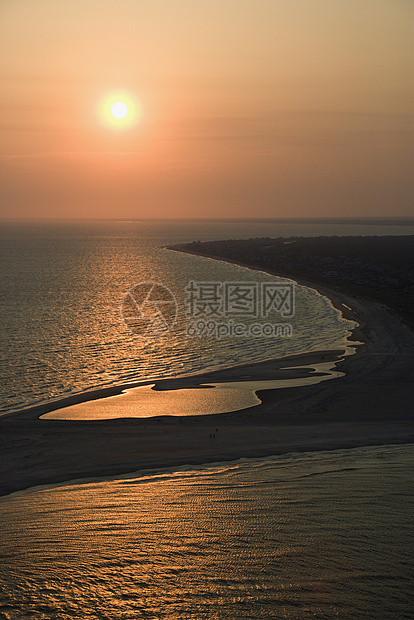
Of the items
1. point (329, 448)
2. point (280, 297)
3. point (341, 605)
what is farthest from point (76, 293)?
point (341, 605)

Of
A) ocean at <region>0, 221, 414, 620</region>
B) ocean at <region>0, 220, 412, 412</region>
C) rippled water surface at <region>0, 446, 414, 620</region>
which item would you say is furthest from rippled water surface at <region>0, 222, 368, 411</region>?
rippled water surface at <region>0, 446, 414, 620</region>

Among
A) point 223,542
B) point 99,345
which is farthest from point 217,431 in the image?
point 99,345

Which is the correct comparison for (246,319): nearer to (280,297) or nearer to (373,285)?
(280,297)

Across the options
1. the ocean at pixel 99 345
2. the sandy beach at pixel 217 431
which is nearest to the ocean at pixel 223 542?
the sandy beach at pixel 217 431

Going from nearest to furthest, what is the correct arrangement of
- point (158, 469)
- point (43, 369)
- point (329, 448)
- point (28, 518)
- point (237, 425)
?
point (28, 518) → point (158, 469) → point (329, 448) → point (237, 425) → point (43, 369)

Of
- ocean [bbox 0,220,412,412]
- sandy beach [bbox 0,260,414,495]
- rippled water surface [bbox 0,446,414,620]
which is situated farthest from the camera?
ocean [bbox 0,220,412,412]

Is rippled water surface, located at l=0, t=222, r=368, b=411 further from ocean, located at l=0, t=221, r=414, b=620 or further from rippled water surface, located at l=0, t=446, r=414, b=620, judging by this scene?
→ rippled water surface, located at l=0, t=446, r=414, b=620
